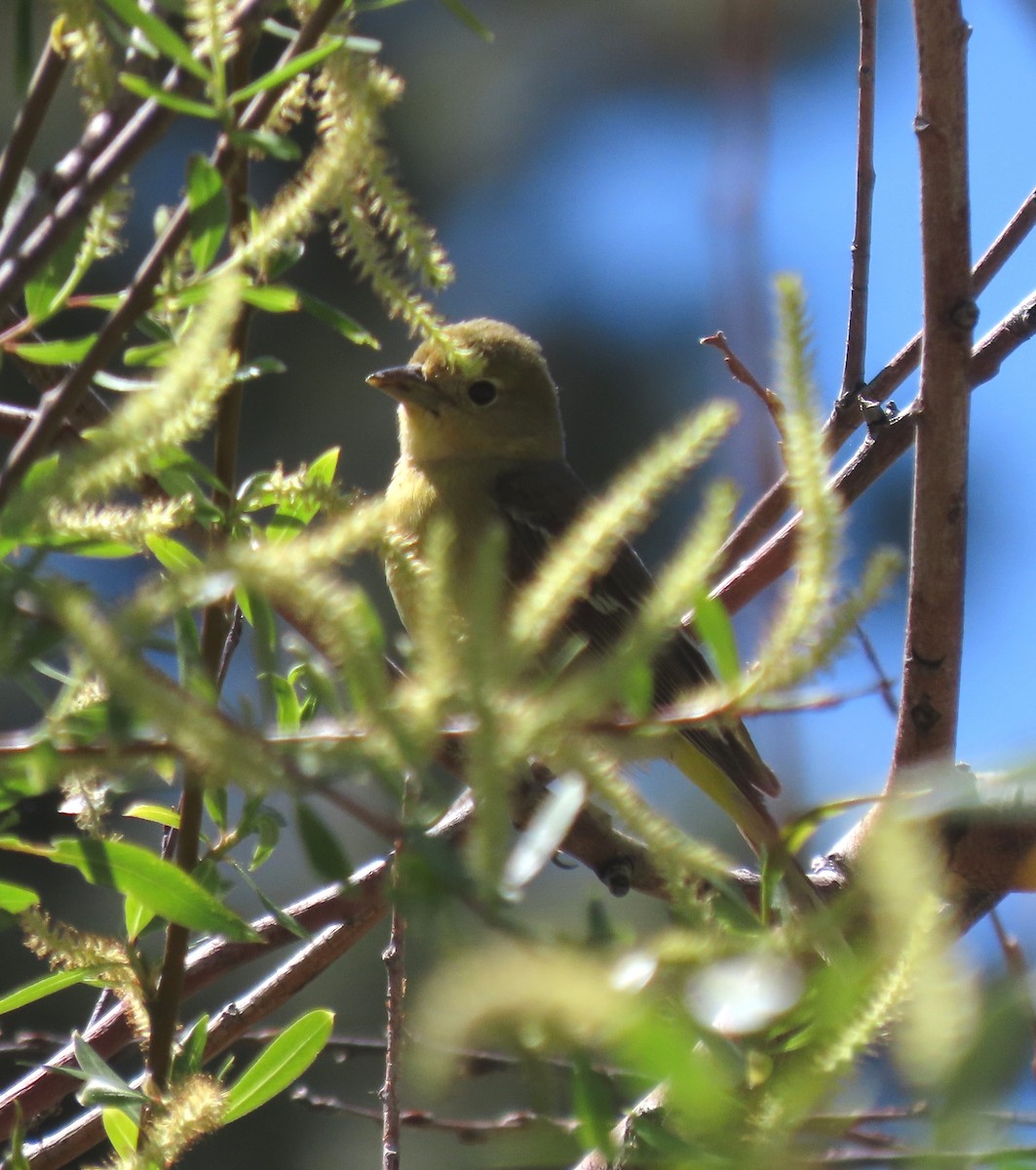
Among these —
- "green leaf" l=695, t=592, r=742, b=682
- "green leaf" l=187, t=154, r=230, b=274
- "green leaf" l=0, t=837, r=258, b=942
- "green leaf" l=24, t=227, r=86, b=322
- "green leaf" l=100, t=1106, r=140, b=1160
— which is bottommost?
"green leaf" l=100, t=1106, r=140, b=1160

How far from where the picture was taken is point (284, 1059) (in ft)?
5.83

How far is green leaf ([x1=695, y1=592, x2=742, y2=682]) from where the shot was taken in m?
1.11

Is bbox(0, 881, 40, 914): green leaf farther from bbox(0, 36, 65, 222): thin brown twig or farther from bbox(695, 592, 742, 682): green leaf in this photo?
bbox(695, 592, 742, 682): green leaf

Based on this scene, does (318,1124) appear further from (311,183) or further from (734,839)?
(311,183)

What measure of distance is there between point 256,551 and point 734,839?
6.78m

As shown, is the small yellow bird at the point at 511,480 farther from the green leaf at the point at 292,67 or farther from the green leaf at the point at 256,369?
the green leaf at the point at 292,67

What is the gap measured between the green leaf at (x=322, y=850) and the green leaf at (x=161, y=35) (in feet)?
1.92

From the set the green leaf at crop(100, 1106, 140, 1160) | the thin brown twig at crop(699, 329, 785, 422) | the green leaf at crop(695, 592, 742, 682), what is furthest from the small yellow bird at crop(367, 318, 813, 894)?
the green leaf at crop(695, 592, 742, 682)

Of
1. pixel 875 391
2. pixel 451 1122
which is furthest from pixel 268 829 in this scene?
pixel 875 391

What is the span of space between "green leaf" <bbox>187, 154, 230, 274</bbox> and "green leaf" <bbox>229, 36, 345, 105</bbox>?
0.25 feet

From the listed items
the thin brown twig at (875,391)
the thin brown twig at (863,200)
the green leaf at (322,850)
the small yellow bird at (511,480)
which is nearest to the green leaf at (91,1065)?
the green leaf at (322,850)

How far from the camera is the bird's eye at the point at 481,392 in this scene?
499 cm

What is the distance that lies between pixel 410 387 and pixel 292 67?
363cm

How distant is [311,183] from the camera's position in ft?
3.86
